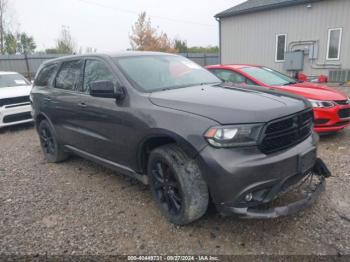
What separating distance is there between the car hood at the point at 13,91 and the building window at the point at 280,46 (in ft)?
39.5

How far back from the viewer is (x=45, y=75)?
5.15 m

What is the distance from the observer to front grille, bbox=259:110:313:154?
2570mm

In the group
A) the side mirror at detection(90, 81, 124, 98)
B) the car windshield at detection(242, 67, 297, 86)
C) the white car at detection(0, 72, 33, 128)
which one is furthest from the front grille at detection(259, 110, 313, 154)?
the white car at detection(0, 72, 33, 128)

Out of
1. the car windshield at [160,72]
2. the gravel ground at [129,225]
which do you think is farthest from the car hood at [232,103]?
the gravel ground at [129,225]

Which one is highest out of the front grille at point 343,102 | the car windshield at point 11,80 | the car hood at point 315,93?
the car windshield at point 11,80

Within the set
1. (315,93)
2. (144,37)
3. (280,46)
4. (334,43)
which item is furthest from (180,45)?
(315,93)

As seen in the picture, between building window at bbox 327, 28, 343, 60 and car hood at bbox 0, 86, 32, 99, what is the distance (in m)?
12.4

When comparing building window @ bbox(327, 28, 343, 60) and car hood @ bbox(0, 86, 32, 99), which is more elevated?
building window @ bbox(327, 28, 343, 60)

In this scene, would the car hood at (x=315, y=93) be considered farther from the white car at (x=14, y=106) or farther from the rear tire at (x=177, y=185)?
the white car at (x=14, y=106)

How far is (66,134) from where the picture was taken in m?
4.48

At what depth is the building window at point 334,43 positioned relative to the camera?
13163mm

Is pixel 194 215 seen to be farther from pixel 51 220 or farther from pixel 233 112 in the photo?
pixel 51 220

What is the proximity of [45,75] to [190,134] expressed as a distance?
358cm

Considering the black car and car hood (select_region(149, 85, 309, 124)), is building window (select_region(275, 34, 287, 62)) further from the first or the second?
car hood (select_region(149, 85, 309, 124))
